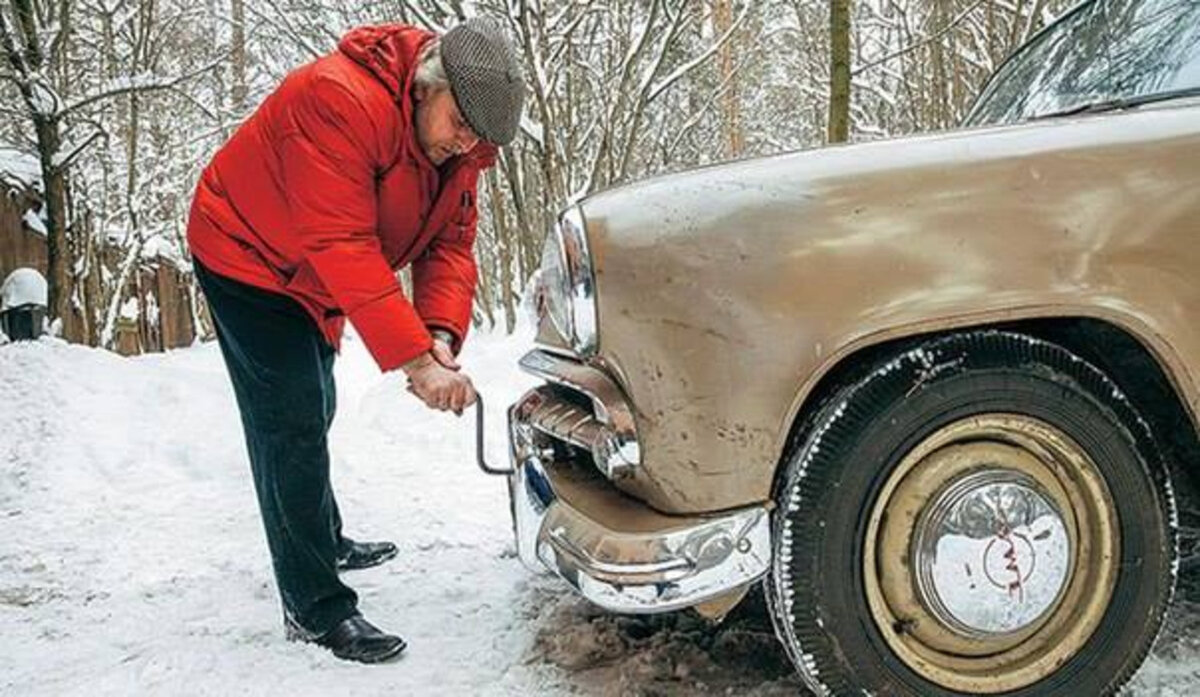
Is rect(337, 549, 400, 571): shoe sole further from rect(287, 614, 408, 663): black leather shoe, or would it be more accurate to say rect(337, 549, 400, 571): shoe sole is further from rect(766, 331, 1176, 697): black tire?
rect(766, 331, 1176, 697): black tire

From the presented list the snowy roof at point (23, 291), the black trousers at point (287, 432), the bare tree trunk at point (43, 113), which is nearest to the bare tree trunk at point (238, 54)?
the bare tree trunk at point (43, 113)

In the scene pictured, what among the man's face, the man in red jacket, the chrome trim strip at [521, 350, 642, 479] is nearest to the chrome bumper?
the chrome trim strip at [521, 350, 642, 479]

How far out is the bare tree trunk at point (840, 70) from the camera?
5.53m

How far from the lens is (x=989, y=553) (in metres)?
1.84

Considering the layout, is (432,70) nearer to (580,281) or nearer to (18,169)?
(580,281)

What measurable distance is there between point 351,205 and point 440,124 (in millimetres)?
288

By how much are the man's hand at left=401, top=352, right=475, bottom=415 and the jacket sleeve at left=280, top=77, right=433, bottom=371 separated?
0.11ft

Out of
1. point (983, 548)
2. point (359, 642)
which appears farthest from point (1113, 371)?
point (359, 642)

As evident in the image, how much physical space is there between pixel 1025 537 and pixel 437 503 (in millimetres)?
2565

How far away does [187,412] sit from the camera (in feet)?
17.8

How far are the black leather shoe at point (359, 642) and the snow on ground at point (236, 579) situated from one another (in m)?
0.03

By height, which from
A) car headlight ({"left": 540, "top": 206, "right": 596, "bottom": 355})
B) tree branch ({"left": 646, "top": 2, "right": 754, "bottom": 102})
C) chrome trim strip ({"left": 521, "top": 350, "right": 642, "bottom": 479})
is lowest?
chrome trim strip ({"left": 521, "top": 350, "right": 642, "bottom": 479})

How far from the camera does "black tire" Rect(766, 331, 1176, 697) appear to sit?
182 centimetres

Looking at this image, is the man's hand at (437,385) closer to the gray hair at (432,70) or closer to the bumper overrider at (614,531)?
the bumper overrider at (614,531)
